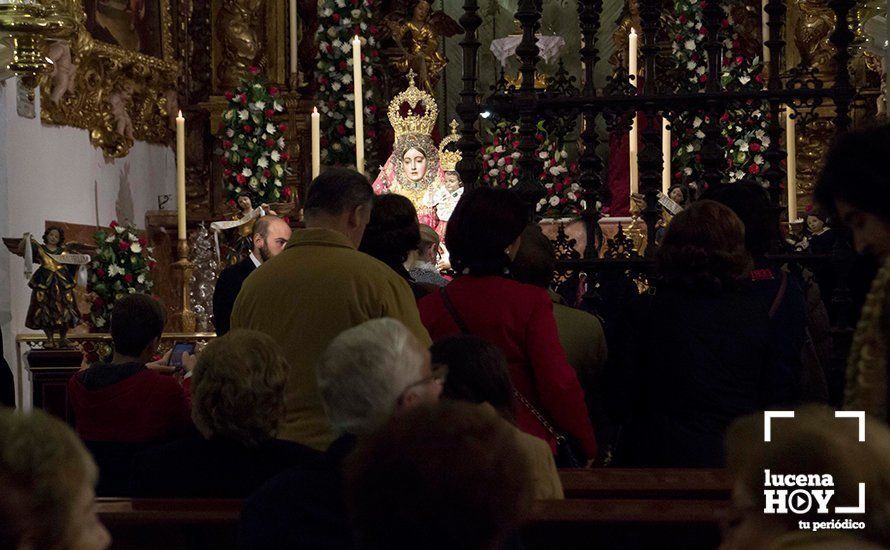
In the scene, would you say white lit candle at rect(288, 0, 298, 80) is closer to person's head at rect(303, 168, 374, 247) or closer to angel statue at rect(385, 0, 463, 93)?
angel statue at rect(385, 0, 463, 93)

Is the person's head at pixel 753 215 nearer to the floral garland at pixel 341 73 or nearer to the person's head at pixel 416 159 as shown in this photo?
the person's head at pixel 416 159

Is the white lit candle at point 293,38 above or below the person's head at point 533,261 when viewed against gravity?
above

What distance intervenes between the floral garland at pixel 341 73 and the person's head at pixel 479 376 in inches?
324

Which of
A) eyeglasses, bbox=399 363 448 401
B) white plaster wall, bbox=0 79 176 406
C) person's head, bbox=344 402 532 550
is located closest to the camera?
person's head, bbox=344 402 532 550

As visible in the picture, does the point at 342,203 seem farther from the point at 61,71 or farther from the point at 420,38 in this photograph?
the point at 420,38

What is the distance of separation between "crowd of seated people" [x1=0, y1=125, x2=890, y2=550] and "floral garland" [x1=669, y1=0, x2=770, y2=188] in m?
2.06

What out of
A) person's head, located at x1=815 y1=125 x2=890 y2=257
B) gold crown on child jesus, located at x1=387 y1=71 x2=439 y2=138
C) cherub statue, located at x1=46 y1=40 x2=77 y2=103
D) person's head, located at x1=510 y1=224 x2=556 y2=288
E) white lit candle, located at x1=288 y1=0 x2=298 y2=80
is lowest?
person's head, located at x1=510 y1=224 x2=556 y2=288

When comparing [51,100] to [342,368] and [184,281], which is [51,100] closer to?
[184,281]

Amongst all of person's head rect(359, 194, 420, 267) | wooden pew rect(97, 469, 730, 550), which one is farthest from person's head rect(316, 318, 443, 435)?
person's head rect(359, 194, 420, 267)

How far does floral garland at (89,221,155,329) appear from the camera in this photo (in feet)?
28.5

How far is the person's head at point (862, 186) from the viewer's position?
253cm

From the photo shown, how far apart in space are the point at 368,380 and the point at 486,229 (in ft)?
4.91

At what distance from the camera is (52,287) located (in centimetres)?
781

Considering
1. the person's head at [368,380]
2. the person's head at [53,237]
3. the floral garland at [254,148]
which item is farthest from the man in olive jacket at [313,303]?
the floral garland at [254,148]
